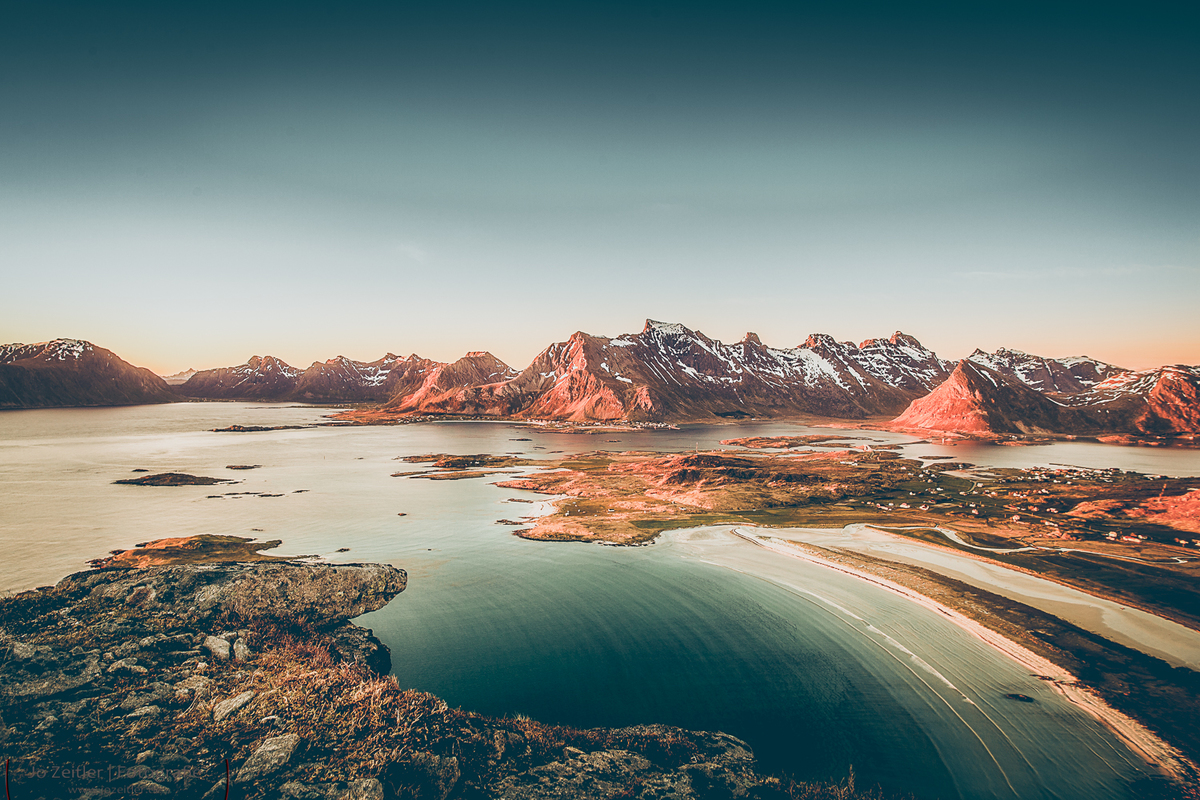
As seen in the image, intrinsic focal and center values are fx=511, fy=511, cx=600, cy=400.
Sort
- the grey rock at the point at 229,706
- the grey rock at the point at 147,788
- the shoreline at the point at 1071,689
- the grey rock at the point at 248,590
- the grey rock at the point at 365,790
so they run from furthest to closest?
1. the grey rock at the point at 248,590
2. the grey rock at the point at 229,706
3. the shoreline at the point at 1071,689
4. the grey rock at the point at 365,790
5. the grey rock at the point at 147,788

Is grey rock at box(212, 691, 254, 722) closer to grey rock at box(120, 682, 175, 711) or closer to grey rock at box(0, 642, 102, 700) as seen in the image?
grey rock at box(120, 682, 175, 711)

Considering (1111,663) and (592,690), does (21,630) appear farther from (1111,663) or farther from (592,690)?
(1111,663)

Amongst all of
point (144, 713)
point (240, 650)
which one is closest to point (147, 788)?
point (144, 713)

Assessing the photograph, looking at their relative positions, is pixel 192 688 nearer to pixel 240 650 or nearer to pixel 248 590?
pixel 240 650

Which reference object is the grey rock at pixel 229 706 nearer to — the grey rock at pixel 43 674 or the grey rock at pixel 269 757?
the grey rock at pixel 269 757

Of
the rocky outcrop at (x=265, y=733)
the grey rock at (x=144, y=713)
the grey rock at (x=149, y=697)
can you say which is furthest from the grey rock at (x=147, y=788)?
the grey rock at (x=149, y=697)

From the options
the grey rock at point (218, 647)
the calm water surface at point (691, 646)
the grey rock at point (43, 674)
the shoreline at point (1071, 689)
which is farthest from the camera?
the grey rock at point (218, 647)

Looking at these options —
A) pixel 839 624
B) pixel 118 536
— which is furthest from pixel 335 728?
pixel 118 536

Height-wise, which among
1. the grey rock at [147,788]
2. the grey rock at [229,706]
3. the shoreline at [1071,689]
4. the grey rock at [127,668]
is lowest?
the shoreline at [1071,689]
